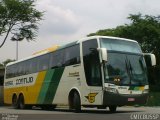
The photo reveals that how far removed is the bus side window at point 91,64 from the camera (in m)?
20.4

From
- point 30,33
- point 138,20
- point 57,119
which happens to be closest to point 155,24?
point 138,20

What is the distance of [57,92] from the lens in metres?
24.5

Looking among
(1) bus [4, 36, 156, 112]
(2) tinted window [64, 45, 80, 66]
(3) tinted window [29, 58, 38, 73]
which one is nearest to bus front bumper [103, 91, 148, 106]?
(1) bus [4, 36, 156, 112]

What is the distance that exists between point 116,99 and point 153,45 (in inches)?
1751

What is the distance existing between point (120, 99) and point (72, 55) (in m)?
3.69

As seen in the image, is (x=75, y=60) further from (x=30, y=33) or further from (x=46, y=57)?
(x=30, y=33)

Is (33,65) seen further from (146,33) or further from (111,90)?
(146,33)

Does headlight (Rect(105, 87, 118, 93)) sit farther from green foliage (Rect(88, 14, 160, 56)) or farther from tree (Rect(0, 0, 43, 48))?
green foliage (Rect(88, 14, 160, 56))

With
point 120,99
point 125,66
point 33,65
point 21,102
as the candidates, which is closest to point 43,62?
point 33,65

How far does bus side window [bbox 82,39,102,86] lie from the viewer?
66.9 feet

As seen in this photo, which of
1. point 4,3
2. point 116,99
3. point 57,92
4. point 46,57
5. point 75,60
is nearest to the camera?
point 116,99

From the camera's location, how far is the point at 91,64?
818 inches

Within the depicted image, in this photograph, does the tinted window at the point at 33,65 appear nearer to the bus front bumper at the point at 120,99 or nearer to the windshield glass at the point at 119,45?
the windshield glass at the point at 119,45

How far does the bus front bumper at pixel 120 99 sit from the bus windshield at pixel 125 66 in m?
0.50
